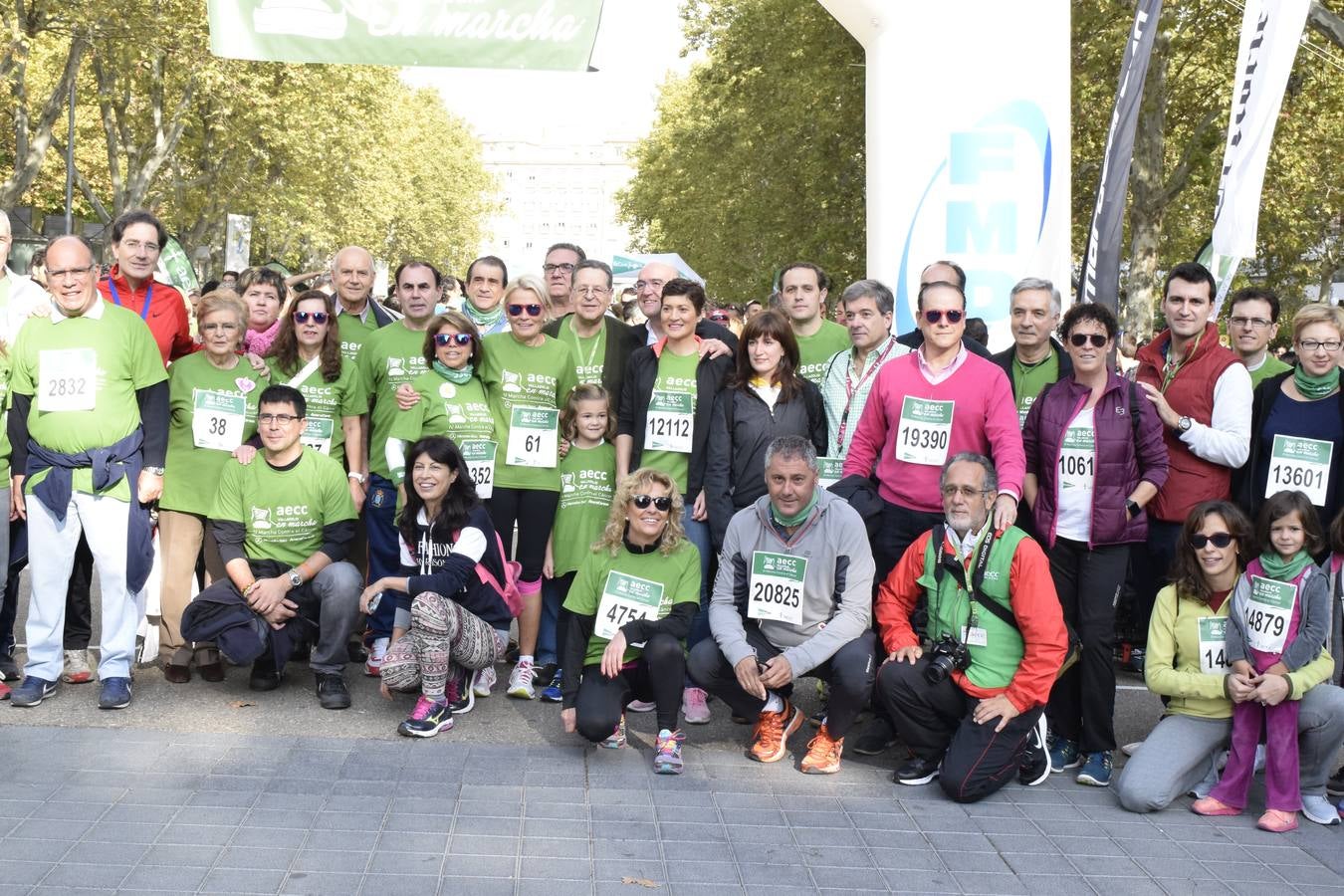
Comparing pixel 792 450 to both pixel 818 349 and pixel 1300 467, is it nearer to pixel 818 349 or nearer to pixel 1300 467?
pixel 818 349

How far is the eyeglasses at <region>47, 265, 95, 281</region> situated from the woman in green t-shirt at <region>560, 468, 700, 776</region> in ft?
8.28

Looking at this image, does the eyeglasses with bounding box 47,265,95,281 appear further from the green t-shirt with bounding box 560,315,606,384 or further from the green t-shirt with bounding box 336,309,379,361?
the green t-shirt with bounding box 560,315,606,384

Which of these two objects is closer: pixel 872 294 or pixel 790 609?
pixel 790 609

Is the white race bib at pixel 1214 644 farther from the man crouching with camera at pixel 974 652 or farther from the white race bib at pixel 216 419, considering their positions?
the white race bib at pixel 216 419

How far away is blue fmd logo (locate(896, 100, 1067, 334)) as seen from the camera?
9.04 meters

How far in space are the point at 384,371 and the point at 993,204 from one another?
13.9ft

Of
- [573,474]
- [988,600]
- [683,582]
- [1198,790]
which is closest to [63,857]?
[683,582]

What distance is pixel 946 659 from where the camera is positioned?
5.52 m

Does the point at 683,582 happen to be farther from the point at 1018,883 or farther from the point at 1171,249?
the point at 1171,249

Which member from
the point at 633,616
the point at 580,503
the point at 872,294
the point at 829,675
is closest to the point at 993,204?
the point at 872,294

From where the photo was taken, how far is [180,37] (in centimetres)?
2253

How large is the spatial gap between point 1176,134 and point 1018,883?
24.1 meters

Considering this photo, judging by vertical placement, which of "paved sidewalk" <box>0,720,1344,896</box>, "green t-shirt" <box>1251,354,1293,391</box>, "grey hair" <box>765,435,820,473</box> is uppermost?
"green t-shirt" <box>1251,354,1293,391</box>

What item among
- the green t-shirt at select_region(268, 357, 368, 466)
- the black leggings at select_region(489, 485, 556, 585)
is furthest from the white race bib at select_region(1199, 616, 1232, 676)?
the green t-shirt at select_region(268, 357, 368, 466)
